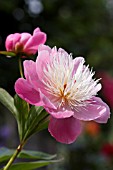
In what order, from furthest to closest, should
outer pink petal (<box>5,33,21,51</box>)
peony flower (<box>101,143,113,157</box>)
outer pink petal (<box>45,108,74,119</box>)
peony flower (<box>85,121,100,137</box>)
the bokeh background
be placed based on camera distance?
the bokeh background, peony flower (<box>85,121,100,137</box>), peony flower (<box>101,143,113,157</box>), outer pink petal (<box>5,33,21,51</box>), outer pink petal (<box>45,108,74,119</box>)

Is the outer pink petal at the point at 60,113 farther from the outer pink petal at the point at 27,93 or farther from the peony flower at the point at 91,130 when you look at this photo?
the peony flower at the point at 91,130

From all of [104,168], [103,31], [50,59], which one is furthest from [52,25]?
[50,59]

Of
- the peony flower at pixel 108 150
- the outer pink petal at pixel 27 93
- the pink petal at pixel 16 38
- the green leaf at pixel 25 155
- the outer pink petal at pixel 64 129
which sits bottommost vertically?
the peony flower at pixel 108 150

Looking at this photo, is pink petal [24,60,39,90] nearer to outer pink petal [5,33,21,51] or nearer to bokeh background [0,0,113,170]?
outer pink petal [5,33,21,51]

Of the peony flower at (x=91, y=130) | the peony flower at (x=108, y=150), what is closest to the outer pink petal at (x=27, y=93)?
the peony flower at (x=108, y=150)

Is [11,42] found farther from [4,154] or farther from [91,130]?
[91,130]

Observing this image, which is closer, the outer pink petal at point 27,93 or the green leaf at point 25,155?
the outer pink petal at point 27,93

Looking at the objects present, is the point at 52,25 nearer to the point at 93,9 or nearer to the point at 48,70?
the point at 93,9

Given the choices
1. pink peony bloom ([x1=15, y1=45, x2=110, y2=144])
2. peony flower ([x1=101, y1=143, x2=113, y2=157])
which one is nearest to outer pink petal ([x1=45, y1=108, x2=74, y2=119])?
pink peony bloom ([x1=15, y1=45, x2=110, y2=144])
